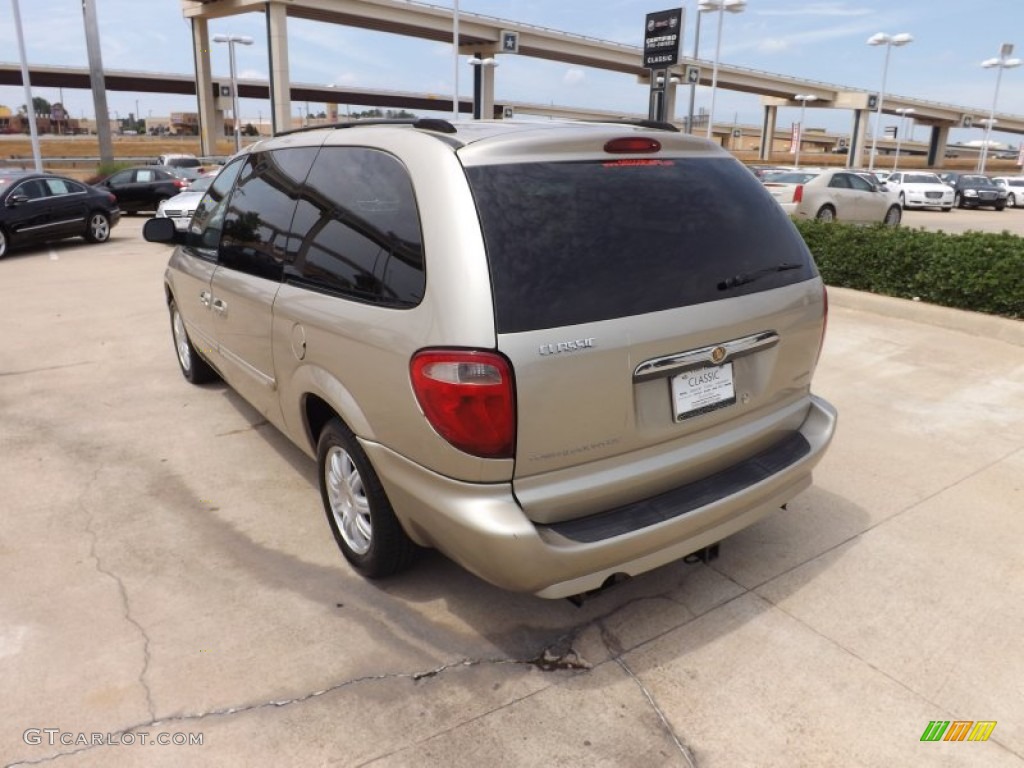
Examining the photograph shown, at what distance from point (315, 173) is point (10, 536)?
230 centimetres

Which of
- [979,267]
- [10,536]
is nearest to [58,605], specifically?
[10,536]

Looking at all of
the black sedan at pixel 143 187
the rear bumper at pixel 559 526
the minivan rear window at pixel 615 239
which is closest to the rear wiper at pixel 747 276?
the minivan rear window at pixel 615 239

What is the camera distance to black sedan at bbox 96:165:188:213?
21312 millimetres

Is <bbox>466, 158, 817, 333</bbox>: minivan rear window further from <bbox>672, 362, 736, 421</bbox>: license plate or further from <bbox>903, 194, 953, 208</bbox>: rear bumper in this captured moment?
<bbox>903, 194, 953, 208</bbox>: rear bumper

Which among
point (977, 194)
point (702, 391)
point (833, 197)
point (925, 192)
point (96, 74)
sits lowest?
point (977, 194)

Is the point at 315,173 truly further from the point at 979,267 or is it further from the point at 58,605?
the point at 979,267

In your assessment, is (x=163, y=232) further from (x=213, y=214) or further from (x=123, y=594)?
(x=123, y=594)

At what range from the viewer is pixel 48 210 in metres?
14.4

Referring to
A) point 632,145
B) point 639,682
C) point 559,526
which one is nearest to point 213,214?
point 632,145

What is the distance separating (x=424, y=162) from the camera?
2.73m

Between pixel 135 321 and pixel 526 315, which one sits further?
pixel 135 321

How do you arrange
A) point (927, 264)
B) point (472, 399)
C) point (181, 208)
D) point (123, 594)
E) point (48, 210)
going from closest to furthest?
point (472, 399), point (123, 594), point (927, 264), point (48, 210), point (181, 208)

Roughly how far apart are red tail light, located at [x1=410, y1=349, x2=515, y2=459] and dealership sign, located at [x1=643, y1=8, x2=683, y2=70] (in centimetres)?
2832

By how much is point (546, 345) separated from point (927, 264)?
282 inches
